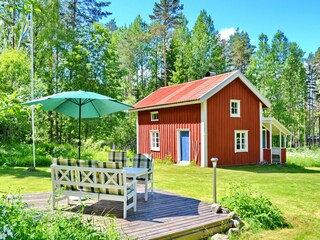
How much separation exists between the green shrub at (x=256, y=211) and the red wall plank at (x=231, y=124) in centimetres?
948

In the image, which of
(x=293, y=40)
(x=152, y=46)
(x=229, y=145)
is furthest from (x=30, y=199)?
(x=293, y=40)

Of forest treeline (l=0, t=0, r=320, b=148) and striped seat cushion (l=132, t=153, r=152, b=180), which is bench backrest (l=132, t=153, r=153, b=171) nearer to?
striped seat cushion (l=132, t=153, r=152, b=180)

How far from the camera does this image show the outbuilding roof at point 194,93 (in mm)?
15695

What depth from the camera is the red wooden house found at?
51.9 feet

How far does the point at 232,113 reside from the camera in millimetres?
17031

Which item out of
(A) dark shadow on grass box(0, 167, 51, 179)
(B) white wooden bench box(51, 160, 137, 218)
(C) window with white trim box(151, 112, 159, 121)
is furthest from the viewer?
(C) window with white trim box(151, 112, 159, 121)

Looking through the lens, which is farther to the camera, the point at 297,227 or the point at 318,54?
the point at 318,54

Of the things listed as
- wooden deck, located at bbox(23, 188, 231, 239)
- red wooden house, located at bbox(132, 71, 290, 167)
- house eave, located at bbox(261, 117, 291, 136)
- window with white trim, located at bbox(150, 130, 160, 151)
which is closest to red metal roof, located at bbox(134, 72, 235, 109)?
red wooden house, located at bbox(132, 71, 290, 167)

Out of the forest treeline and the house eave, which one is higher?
the forest treeline

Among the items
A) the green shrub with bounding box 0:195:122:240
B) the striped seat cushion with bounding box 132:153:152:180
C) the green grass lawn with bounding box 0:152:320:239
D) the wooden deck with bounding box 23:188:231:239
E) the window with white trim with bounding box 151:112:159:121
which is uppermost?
the window with white trim with bounding box 151:112:159:121

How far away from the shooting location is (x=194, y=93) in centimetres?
1653

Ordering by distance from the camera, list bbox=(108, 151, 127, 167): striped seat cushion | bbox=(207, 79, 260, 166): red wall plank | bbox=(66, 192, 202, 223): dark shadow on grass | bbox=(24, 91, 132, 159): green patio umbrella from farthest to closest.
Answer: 1. bbox=(207, 79, 260, 166): red wall plank
2. bbox=(108, 151, 127, 167): striped seat cushion
3. bbox=(24, 91, 132, 159): green patio umbrella
4. bbox=(66, 192, 202, 223): dark shadow on grass

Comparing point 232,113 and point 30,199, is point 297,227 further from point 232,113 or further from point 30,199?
point 232,113

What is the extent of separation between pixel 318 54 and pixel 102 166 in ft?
151
